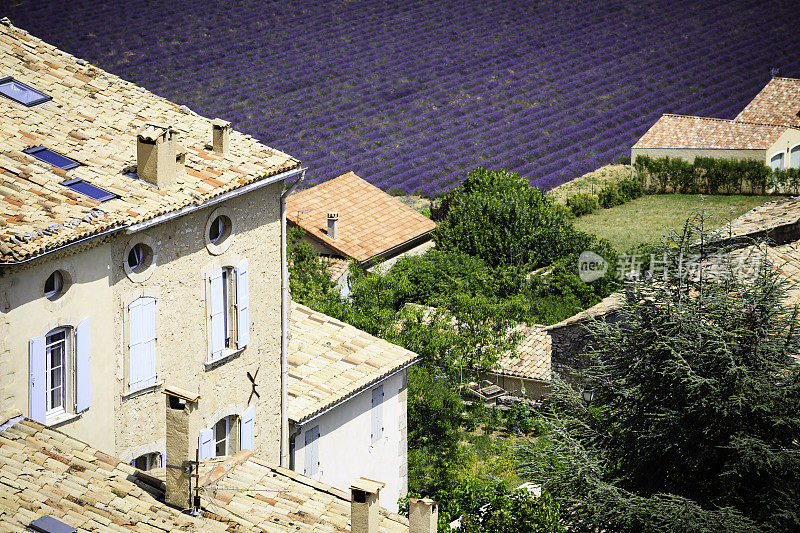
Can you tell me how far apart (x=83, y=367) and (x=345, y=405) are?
7.22m

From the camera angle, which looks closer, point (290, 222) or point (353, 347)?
point (353, 347)

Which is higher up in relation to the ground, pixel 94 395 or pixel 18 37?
pixel 18 37

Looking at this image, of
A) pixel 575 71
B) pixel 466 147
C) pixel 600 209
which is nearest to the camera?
pixel 600 209

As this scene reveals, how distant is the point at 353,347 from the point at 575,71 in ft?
169

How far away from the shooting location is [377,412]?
2177 cm

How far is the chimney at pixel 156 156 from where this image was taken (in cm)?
1530

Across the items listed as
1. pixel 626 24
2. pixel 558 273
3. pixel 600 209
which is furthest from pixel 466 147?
pixel 626 24

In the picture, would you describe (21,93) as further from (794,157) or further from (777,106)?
(777,106)

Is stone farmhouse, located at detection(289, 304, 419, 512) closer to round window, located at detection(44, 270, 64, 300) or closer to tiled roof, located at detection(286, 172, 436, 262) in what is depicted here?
round window, located at detection(44, 270, 64, 300)

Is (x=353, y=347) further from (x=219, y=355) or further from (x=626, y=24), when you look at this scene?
(x=626, y=24)

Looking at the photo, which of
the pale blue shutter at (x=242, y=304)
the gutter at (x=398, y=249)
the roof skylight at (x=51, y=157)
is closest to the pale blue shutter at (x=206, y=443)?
the pale blue shutter at (x=242, y=304)

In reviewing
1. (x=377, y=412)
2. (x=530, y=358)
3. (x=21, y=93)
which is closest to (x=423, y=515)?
(x=21, y=93)

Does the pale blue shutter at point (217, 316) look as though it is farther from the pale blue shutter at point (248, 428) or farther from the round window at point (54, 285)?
the round window at point (54, 285)

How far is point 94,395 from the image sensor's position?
571 inches
